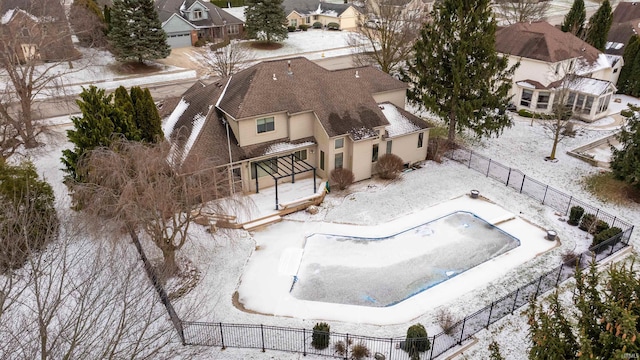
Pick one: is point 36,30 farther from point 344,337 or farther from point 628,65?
point 628,65

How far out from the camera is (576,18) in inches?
1949

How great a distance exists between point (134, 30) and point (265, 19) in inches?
681

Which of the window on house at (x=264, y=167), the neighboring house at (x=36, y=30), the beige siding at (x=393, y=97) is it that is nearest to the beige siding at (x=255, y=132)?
the window on house at (x=264, y=167)

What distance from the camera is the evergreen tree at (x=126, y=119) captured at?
24031mm

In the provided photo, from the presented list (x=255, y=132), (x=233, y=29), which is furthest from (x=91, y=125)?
(x=233, y=29)

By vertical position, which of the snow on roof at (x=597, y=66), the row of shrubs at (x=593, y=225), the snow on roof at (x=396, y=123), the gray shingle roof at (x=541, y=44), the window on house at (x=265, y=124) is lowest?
the row of shrubs at (x=593, y=225)

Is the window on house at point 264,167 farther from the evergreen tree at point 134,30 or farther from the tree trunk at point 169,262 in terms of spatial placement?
the evergreen tree at point 134,30

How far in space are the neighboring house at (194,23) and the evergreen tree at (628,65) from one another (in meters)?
44.4

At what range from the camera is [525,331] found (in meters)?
18.5

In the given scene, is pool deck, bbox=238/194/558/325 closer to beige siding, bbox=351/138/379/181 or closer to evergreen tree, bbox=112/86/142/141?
beige siding, bbox=351/138/379/181

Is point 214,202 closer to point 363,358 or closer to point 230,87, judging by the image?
point 363,358

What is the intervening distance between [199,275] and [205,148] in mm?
8033

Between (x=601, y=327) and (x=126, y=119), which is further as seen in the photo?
(x=126, y=119)

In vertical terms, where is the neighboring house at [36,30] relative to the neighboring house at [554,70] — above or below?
above
